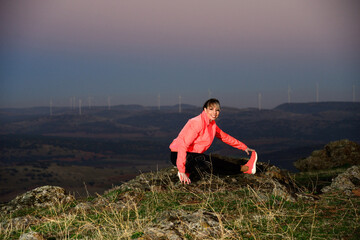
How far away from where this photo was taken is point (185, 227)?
549cm

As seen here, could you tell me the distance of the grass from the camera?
18.5 ft

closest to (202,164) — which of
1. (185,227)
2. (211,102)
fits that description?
(211,102)

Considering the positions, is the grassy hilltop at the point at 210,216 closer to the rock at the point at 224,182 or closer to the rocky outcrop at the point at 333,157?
the rock at the point at 224,182

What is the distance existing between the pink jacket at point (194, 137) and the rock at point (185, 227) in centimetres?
269

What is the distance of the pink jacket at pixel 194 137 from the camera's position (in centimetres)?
851

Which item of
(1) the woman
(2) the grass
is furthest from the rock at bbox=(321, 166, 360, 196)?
(1) the woman

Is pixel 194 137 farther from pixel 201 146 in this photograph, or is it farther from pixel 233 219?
pixel 233 219

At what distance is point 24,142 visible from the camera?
114 meters

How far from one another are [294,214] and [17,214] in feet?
24.4

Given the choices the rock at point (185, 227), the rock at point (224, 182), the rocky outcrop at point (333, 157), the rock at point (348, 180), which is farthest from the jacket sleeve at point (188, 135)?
the rocky outcrop at point (333, 157)

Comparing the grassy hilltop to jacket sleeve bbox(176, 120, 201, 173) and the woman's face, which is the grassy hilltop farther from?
the woman's face

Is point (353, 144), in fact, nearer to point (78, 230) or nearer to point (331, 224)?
point (331, 224)

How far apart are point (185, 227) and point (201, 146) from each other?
383cm

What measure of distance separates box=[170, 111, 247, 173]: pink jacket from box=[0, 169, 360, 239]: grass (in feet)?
2.85
